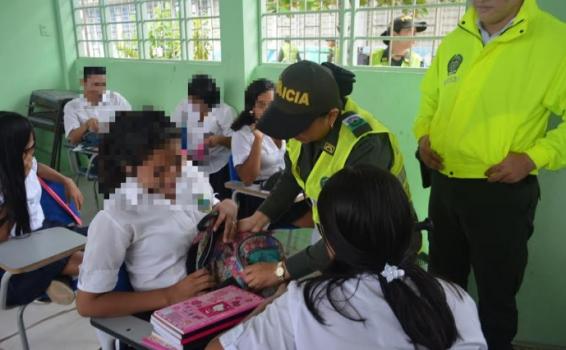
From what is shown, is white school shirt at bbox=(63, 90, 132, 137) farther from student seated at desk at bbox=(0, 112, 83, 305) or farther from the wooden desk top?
the wooden desk top

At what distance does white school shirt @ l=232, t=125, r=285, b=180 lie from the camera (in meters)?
2.84

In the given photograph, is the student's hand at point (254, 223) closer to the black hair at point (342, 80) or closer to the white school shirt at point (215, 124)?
the black hair at point (342, 80)

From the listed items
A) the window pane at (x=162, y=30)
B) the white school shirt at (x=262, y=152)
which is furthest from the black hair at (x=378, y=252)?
the window pane at (x=162, y=30)

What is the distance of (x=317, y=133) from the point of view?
1366mm

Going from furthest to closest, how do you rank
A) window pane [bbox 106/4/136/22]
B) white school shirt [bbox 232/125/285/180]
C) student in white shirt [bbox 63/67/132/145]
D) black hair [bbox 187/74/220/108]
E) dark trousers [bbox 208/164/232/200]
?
window pane [bbox 106/4/136/22]
student in white shirt [bbox 63/67/132/145]
black hair [bbox 187/74/220/108]
dark trousers [bbox 208/164/232/200]
white school shirt [bbox 232/125/285/180]

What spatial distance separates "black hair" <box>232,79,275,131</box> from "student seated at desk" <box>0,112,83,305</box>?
1308 millimetres

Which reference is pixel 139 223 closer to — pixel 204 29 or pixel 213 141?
pixel 213 141

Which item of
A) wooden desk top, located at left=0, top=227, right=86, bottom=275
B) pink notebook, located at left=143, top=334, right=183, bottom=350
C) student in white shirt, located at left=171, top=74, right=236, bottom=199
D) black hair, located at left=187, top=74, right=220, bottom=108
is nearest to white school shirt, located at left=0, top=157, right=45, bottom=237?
wooden desk top, located at left=0, top=227, right=86, bottom=275

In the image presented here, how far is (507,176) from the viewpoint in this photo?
151 centimetres

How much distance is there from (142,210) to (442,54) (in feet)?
4.02

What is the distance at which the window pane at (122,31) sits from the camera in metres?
4.64

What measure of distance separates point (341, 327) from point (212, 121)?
9.26 feet

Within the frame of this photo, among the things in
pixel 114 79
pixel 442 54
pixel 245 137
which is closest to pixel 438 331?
pixel 442 54

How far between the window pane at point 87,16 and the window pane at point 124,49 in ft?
1.19
